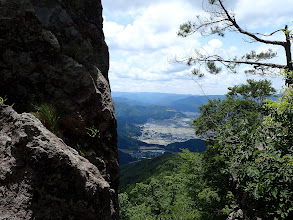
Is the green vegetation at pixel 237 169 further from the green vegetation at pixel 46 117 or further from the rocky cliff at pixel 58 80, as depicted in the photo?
the green vegetation at pixel 46 117

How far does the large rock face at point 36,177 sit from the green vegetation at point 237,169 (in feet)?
11.1

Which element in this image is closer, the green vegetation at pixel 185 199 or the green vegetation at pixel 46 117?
the green vegetation at pixel 46 117

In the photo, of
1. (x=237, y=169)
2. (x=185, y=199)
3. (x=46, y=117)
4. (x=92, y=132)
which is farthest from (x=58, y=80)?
(x=185, y=199)

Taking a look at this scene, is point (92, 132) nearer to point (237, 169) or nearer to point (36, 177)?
point (36, 177)

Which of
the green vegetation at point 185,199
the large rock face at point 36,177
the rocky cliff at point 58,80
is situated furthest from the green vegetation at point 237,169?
the rocky cliff at point 58,80

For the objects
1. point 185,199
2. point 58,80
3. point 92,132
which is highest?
point 58,80

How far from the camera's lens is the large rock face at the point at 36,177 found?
10.4 feet

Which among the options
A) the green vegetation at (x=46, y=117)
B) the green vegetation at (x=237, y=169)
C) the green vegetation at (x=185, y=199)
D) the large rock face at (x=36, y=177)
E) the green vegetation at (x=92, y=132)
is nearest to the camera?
the large rock face at (x=36, y=177)

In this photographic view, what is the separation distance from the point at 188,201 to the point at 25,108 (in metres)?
20.8

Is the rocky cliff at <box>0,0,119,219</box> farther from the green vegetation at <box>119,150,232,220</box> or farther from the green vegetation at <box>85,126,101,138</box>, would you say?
the green vegetation at <box>119,150,232,220</box>

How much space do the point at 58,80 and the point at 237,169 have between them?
7.08m

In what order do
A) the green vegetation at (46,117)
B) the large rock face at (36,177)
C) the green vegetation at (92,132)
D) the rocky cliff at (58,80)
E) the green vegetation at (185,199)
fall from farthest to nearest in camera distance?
the green vegetation at (185,199) → the green vegetation at (92,132) → the rocky cliff at (58,80) → the green vegetation at (46,117) → the large rock face at (36,177)

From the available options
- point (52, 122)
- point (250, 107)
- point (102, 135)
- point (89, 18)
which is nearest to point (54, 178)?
point (52, 122)

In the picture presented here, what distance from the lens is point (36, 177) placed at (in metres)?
3.36
